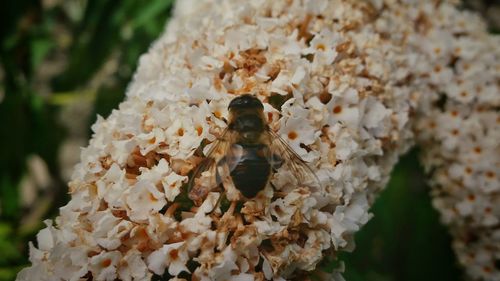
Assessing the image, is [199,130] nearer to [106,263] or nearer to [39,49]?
[106,263]

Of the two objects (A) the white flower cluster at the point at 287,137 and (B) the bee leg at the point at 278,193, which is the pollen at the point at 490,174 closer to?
A: (A) the white flower cluster at the point at 287,137


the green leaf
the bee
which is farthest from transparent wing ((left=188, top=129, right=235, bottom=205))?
the green leaf

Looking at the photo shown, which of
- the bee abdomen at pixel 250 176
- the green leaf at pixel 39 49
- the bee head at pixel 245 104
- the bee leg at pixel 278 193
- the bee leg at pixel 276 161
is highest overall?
the bee head at pixel 245 104

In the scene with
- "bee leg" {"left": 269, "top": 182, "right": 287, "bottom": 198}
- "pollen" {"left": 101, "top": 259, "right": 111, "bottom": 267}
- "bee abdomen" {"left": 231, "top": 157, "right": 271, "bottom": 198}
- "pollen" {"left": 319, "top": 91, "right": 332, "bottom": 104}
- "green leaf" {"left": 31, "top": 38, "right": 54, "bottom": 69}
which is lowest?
"green leaf" {"left": 31, "top": 38, "right": 54, "bottom": 69}

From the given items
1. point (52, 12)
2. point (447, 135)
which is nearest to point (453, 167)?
point (447, 135)

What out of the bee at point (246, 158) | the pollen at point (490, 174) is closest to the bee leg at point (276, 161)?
the bee at point (246, 158)

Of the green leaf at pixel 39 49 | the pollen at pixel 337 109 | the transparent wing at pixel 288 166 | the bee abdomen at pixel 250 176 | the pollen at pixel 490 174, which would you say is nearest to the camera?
the bee abdomen at pixel 250 176

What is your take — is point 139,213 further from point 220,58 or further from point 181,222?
point 220,58

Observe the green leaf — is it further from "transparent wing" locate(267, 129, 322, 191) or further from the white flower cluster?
"transparent wing" locate(267, 129, 322, 191)
